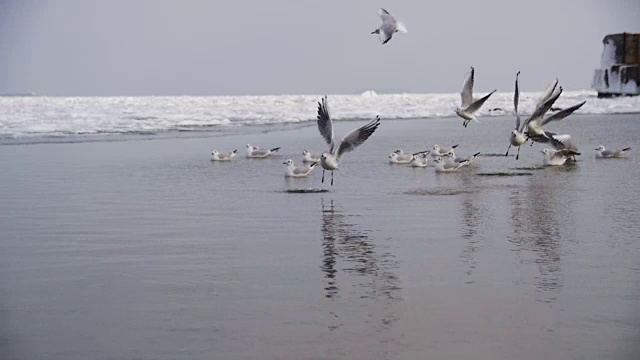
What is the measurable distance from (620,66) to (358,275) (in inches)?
1724

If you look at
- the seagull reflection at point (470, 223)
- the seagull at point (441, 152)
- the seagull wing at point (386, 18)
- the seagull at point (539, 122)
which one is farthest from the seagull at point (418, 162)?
the seagull reflection at point (470, 223)

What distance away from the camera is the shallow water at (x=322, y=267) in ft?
12.9

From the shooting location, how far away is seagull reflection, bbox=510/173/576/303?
517cm

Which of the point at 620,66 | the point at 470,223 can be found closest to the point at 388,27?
the point at 470,223

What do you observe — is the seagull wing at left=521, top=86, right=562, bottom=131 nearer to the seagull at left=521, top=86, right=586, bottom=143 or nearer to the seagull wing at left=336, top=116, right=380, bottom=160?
the seagull at left=521, top=86, right=586, bottom=143

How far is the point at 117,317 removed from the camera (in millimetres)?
4375

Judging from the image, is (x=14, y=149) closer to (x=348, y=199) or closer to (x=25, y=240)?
(x=348, y=199)

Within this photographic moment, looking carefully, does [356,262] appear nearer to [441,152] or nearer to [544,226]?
[544,226]

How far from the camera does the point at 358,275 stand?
5266 mm

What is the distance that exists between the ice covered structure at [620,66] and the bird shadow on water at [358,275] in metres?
41.0

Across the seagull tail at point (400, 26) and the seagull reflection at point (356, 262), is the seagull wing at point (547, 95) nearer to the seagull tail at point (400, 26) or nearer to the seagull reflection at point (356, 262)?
the seagull tail at point (400, 26)

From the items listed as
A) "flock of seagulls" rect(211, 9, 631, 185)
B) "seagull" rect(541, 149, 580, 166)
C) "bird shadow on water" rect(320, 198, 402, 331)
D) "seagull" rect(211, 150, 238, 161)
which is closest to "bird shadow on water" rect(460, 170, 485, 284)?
"bird shadow on water" rect(320, 198, 402, 331)

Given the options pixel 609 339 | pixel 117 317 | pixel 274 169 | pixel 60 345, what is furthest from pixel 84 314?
pixel 274 169

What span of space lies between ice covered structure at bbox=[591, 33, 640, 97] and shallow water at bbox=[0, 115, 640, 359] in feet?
119
